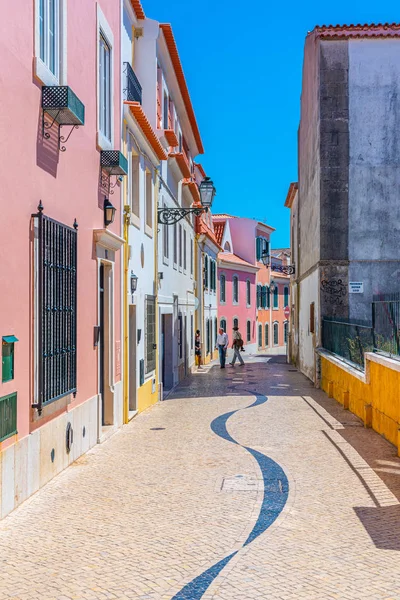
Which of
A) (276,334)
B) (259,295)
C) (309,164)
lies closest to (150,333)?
(309,164)

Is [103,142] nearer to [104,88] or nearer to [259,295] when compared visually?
[104,88]

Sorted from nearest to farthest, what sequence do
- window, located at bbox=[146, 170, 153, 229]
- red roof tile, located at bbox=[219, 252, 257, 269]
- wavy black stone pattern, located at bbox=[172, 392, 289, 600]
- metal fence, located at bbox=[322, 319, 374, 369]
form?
1. wavy black stone pattern, located at bbox=[172, 392, 289, 600]
2. metal fence, located at bbox=[322, 319, 374, 369]
3. window, located at bbox=[146, 170, 153, 229]
4. red roof tile, located at bbox=[219, 252, 257, 269]

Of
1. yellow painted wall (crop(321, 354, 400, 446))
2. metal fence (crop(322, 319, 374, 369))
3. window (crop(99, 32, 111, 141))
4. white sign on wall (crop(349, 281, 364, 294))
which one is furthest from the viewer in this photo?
white sign on wall (crop(349, 281, 364, 294))

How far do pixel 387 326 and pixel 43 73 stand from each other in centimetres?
676

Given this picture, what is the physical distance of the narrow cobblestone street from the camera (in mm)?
4859

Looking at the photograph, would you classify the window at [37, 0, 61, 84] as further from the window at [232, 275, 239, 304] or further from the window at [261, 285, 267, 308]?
the window at [261, 285, 267, 308]

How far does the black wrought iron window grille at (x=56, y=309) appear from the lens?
7543mm

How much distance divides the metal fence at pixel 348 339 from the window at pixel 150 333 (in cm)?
424

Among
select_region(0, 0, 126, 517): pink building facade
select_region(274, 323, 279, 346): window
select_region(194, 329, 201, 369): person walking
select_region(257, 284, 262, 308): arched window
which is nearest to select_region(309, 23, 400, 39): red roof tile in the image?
select_region(0, 0, 126, 517): pink building facade

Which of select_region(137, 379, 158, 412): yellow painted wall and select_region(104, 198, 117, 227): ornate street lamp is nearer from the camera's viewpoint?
select_region(104, 198, 117, 227): ornate street lamp

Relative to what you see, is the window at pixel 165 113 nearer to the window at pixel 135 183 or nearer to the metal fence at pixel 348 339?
the window at pixel 135 183

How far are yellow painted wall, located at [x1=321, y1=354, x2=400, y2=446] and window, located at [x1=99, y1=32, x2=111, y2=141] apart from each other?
222 inches

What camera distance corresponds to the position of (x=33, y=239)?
736 cm

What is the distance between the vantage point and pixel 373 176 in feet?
62.8
